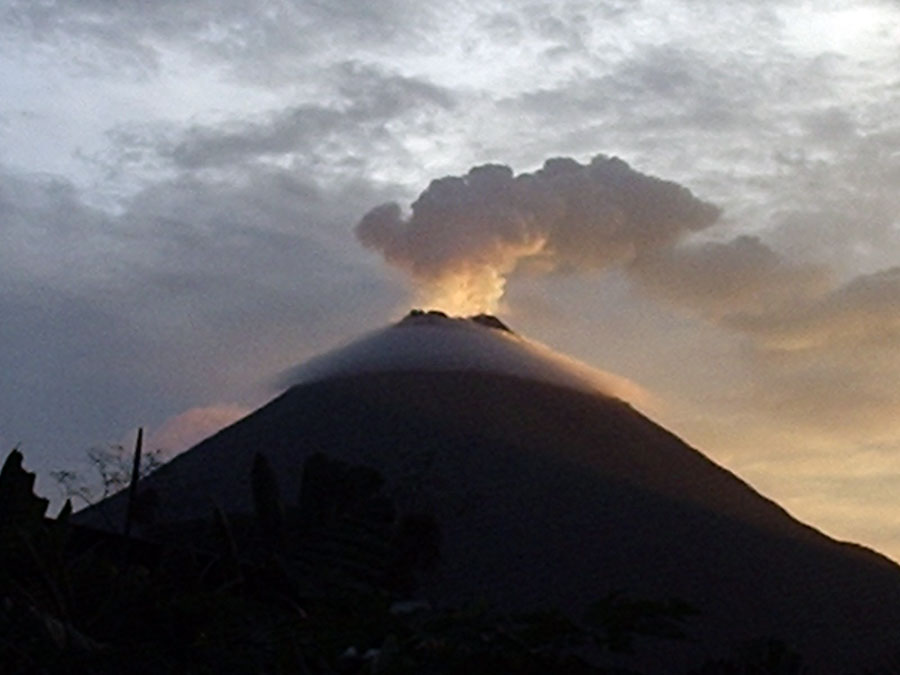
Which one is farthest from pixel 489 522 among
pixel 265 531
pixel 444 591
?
pixel 265 531

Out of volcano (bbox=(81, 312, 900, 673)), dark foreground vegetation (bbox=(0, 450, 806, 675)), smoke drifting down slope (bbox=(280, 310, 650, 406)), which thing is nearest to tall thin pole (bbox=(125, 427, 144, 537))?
dark foreground vegetation (bbox=(0, 450, 806, 675))

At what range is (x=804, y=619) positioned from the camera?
93.2m

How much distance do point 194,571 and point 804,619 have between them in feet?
305

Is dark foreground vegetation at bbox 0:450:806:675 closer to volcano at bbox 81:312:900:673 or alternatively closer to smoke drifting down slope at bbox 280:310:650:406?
volcano at bbox 81:312:900:673

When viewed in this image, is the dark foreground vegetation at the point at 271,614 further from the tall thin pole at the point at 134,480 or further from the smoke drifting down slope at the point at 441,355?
the smoke drifting down slope at the point at 441,355

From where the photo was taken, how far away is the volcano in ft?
308

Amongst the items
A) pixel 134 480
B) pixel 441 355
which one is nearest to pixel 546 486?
pixel 441 355

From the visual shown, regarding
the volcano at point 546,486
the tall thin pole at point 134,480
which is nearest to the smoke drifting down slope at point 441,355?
the volcano at point 546,486

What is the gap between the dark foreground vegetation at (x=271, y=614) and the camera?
119 inches

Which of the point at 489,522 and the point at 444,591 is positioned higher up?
the point at 489,522

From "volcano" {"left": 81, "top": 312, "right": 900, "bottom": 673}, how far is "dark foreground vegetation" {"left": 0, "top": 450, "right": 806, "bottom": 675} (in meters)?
70.7

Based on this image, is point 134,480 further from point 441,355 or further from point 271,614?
point 441,355

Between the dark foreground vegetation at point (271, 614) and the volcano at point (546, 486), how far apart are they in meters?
70.7

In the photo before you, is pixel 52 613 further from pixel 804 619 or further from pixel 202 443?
pixel 202 443
